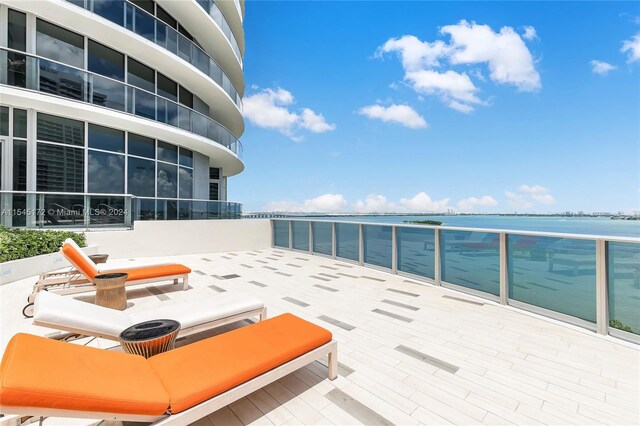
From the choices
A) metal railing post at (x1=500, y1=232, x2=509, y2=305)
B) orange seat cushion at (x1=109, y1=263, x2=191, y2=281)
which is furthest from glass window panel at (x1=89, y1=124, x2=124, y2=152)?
metal railing post at (x1=500, y1=232, x2=509, y2=305)

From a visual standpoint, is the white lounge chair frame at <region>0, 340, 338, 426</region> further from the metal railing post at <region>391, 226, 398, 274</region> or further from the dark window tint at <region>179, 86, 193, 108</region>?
the dark window tint at <region>179, 86, 193, 108</region>

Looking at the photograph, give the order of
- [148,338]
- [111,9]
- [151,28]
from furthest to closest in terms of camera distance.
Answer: [151,28] → [111,9] → [148,338]

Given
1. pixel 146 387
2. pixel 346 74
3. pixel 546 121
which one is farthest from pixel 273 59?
pixel 546 121

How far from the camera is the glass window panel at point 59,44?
30.9 ft

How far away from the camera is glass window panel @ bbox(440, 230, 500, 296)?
530 centimetres

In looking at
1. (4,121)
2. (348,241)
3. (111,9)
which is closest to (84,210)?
(4,121)

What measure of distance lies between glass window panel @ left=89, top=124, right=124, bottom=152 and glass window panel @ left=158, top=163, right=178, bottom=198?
5.70 feet

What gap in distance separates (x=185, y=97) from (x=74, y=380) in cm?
1501

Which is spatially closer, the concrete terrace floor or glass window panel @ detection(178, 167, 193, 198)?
the concrete terrace floor

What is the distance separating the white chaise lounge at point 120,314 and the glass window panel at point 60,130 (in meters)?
9.73

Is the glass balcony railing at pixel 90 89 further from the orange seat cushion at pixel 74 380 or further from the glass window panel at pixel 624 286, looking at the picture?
the glass window panel at pixel 624 286

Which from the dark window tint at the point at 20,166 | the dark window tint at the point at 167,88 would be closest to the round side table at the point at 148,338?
the dark window tint at the point at 20,166

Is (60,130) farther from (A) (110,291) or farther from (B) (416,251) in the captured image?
(B) (416,251)

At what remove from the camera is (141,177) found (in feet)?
38.5
